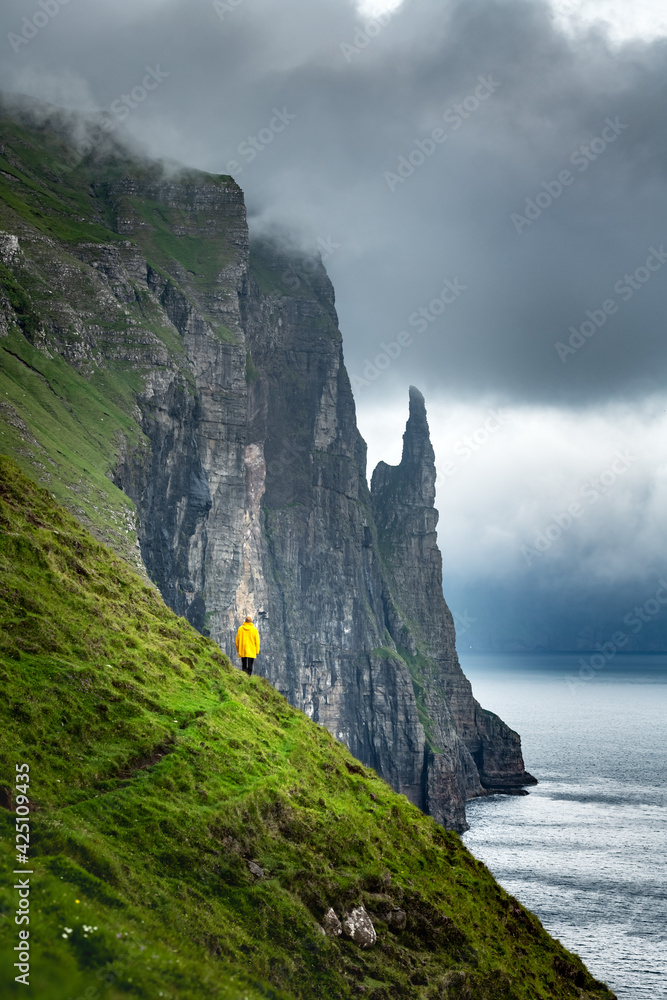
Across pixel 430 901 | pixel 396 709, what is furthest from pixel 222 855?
pixel 396 709

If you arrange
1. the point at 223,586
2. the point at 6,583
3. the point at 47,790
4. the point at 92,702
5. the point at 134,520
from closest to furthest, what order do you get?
the point at 47,790 → the point at 92,702 → the point at 6,583 → the point at 134,520 → the point at 223,586

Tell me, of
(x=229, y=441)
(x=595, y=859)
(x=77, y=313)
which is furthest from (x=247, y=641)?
(x=229, y=441)

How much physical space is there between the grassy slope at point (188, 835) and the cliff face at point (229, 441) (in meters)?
34.4

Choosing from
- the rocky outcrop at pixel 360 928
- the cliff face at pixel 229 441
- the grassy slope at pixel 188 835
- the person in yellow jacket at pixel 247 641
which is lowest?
the rocky outcrop at pixel 360 928

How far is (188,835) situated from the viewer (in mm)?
21875

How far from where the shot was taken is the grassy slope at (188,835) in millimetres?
16797

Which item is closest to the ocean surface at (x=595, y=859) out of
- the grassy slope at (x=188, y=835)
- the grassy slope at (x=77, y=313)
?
the grassy slope at (x=188, y=835)

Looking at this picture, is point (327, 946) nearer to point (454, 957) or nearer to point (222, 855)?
point (222, 855)

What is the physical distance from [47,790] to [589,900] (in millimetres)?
79466

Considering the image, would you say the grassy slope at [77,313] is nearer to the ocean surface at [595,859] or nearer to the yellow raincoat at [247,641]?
the yellow raincoat at [247,641]

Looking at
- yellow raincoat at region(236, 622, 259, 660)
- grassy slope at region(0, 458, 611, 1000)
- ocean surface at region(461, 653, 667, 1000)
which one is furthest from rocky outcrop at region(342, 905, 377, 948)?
ocean surface at region(461, 653, 667, 1000)

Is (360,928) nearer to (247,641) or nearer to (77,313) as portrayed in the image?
(247,641)

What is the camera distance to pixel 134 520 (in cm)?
7319

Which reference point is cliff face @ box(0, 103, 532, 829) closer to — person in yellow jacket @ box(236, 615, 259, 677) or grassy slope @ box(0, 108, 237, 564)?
grassy slope @ box(0, 108, 237, 564)
